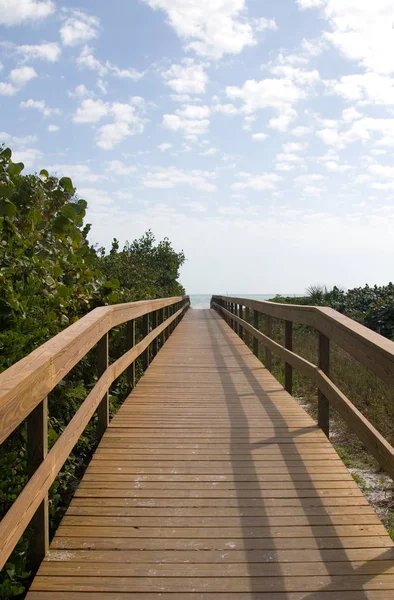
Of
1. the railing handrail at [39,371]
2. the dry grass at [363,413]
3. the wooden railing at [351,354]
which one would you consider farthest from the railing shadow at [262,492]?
the railing handrail at [39,371]

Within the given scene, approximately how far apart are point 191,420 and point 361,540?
2401 millimetres

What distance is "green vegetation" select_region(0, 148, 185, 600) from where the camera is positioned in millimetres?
3232

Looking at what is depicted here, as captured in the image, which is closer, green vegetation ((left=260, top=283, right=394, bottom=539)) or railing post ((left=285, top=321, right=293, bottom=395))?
green vegetation ((left=260, top=283, right=394, bottom=539))

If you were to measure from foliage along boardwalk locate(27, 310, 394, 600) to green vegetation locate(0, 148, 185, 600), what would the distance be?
0.30 metres

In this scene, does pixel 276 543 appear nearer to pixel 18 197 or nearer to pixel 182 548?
pixel 182 548

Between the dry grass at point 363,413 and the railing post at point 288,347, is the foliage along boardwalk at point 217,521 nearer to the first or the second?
the dry grass at point 363,413

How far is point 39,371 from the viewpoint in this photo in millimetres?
2213

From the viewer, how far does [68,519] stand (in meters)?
2.94

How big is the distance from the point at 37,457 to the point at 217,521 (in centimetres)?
106

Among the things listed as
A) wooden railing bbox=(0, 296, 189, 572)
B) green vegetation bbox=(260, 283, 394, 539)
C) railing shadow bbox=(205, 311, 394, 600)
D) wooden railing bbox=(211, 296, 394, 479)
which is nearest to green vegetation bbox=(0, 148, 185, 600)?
wooden railing bbox=(0, 296, 189, 572)

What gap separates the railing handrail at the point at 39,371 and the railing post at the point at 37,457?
0.12 m

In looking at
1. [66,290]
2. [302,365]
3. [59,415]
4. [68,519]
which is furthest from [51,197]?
[68,519]

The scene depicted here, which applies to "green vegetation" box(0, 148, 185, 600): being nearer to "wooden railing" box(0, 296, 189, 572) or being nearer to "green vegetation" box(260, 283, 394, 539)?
"wooden railing" box(0, 296, 189, 572)

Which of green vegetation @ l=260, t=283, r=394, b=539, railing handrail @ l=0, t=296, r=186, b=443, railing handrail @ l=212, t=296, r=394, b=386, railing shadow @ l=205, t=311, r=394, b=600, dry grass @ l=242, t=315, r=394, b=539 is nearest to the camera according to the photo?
railing handrail @ l=0, t=296, r=186, b=443
